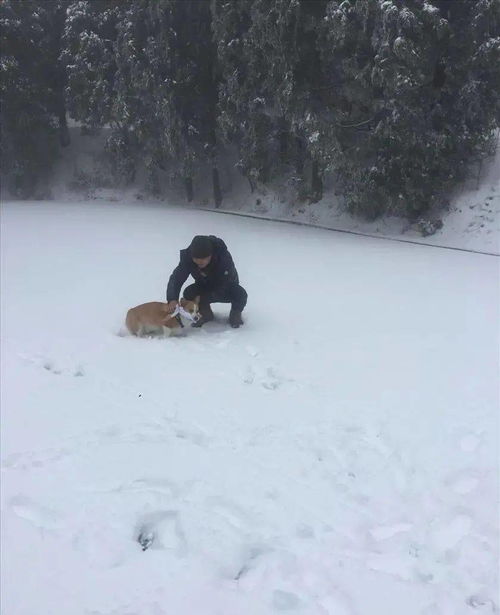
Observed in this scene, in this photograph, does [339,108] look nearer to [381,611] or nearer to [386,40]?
[386,40]

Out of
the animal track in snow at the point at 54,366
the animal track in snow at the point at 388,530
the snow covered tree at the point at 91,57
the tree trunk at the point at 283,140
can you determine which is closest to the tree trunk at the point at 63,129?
the snow covered tree at the point at 91,57

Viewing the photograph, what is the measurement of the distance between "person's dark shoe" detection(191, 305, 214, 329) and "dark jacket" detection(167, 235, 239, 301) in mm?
246

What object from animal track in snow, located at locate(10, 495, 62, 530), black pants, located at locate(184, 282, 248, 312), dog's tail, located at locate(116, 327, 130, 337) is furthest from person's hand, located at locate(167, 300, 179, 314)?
animal track in snow, located at locate(10, 495, 62, 530)

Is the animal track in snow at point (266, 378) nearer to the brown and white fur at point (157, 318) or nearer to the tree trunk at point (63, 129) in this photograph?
the brown and white fur at point (157, 318)

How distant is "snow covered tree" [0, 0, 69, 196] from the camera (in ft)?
65.9

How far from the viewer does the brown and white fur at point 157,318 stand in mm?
5707

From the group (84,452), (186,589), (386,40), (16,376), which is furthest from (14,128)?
(186,589)

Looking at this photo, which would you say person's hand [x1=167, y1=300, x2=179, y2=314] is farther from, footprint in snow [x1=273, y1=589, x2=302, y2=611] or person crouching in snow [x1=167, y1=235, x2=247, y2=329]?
footprint in snow [x1=273, y1=589, x2=302, y2=611]

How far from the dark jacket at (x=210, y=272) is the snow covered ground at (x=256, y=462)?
0.51 meters

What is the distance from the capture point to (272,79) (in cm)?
1406

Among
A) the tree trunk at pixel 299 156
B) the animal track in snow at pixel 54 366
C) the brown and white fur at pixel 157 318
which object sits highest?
the tree trunk at pixel 299 156

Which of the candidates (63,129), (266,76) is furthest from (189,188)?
(63,129)

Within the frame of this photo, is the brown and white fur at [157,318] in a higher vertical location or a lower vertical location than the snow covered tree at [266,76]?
lower

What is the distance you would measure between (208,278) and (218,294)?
8.6 inches
